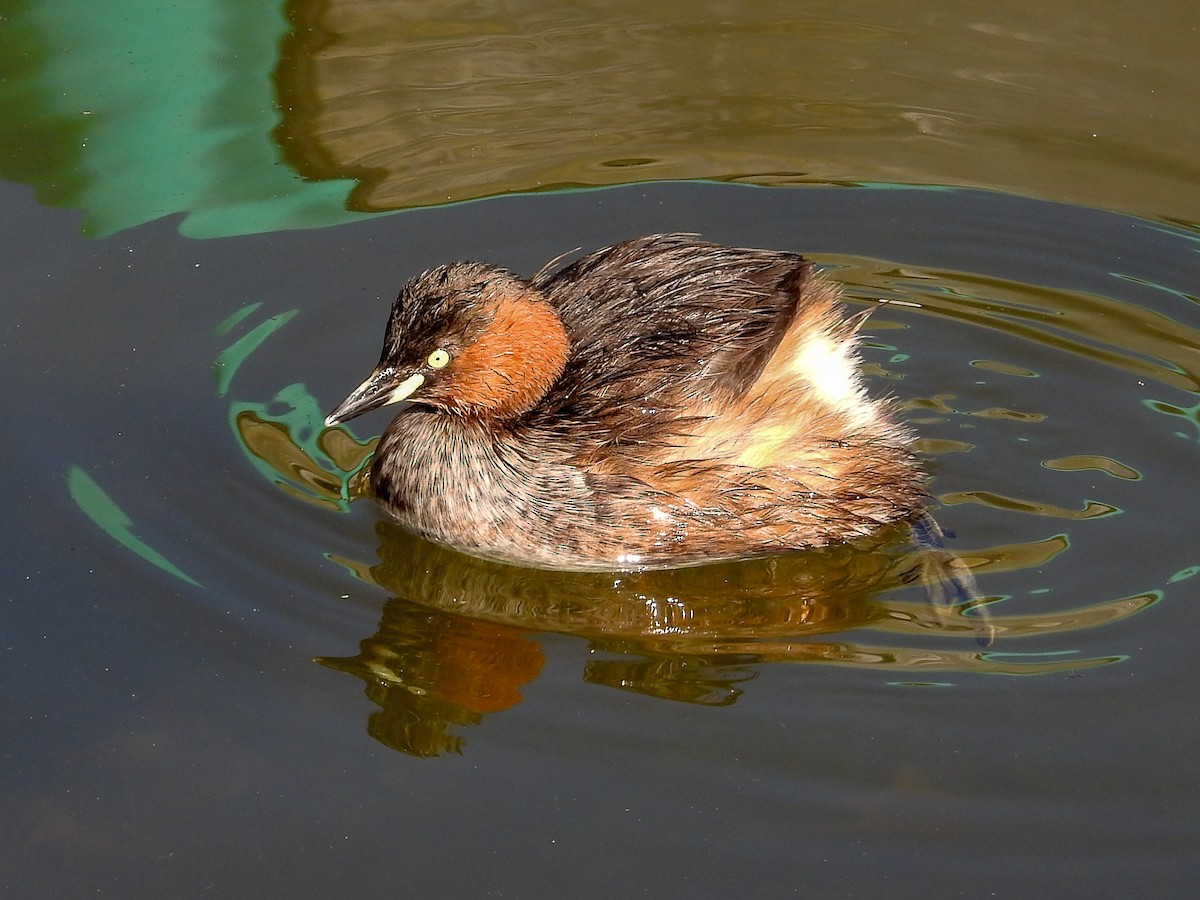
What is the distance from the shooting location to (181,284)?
6.58 meters

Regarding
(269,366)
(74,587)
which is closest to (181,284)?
(269,366)

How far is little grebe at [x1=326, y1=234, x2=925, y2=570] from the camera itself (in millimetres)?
5117

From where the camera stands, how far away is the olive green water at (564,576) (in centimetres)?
425

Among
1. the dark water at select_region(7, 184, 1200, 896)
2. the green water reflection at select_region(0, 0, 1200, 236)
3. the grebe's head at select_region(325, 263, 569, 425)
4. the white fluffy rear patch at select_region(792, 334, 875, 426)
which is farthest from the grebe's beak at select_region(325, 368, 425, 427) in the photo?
the green water reflection at select_region(0, 0, 1200, 236)

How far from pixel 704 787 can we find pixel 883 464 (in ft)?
4.83

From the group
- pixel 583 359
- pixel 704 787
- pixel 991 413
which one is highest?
pixel 583 359

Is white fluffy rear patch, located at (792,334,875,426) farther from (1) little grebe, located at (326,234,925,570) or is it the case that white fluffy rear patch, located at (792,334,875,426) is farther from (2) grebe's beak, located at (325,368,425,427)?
(2) grebe's beak, located at (325,368,425,427)

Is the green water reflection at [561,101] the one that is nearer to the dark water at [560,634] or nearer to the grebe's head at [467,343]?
the dark water at [560,634]

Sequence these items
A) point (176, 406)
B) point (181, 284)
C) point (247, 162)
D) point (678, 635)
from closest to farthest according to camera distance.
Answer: point (678, 635), point (176, 406), point (181, 284), point (247, 162)

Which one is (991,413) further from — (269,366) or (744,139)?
(269,366)

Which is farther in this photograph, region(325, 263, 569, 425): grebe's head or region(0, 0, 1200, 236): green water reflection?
region(0, 0, 1200, 236): green water reflection

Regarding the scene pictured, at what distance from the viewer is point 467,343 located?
5262mm

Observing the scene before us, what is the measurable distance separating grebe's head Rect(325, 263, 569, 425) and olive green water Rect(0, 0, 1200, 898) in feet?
1.79

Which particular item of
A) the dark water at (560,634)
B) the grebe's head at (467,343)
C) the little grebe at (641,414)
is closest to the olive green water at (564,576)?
the dark water at (560,634)
